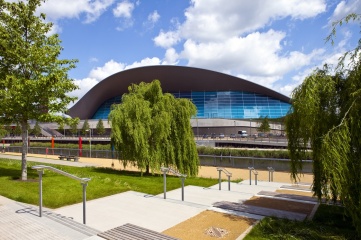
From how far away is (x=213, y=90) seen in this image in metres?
81.4

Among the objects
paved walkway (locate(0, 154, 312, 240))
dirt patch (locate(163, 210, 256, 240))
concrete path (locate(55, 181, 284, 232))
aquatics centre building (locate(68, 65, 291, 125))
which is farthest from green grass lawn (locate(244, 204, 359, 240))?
aquatics centre building (locate(68, 65, 291, 125))

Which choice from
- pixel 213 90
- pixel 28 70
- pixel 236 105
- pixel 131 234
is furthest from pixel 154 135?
pixel 213 90

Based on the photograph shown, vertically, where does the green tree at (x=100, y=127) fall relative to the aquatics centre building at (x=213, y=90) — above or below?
below

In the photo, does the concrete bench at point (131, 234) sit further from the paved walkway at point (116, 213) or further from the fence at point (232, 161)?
the fence at point (232, 161)

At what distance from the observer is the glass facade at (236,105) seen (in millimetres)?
74188

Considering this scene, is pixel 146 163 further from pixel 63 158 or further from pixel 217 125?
pixel 217 125

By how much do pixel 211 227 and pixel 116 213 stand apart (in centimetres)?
250

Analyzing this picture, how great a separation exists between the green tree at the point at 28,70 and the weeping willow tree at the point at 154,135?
12.1 feet

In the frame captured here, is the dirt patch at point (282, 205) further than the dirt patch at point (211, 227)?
Yes

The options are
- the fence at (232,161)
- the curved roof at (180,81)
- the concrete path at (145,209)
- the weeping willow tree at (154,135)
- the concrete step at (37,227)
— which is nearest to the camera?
the concrete step at (37,227)

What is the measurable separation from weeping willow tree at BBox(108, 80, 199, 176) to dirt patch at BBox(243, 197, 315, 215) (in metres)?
6.18

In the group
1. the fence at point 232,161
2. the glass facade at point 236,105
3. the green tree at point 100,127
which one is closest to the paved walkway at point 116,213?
the fence at point 232,161

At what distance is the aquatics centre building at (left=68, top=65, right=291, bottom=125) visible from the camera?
75250 mm

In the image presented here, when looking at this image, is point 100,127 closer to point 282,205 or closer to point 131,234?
point 282,205
